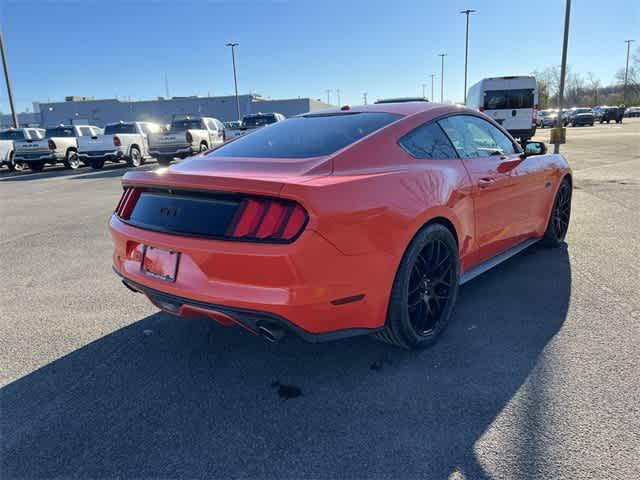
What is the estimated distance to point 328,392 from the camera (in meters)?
2.61

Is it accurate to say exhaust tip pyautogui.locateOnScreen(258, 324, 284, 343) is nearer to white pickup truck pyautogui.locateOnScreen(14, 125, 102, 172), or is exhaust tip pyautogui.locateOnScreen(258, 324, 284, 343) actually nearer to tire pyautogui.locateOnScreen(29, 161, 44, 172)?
white pickup truck pyautogui.locateOnScreen(14, 125, 102, 172)

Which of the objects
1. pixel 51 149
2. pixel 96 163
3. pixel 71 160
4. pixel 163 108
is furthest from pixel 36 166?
pixel 163 108

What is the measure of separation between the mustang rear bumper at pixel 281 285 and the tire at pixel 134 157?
56.1 feet

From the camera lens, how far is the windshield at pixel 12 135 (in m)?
18.7

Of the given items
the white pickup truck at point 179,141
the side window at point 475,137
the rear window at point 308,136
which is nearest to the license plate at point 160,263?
the rear window at point 308,136

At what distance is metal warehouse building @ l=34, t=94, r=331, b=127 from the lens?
2953 inches

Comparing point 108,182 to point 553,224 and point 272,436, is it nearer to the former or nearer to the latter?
point 553,224

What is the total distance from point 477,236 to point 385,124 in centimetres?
110

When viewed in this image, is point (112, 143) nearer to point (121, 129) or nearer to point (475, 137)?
point (121, 129)

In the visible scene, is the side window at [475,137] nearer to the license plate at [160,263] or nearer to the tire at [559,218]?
the tire at [559,218]

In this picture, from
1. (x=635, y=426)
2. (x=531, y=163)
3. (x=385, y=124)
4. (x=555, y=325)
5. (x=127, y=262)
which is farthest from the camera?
(x=531, y=163)

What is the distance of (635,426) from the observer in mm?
2225

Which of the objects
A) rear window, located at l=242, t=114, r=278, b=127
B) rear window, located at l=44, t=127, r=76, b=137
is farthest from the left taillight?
rear window, located at l=44, t=127, r=76, b=137

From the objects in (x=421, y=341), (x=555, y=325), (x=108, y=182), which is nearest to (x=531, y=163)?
(x=555, y=325)
